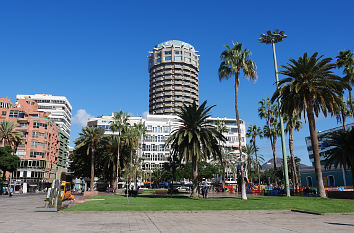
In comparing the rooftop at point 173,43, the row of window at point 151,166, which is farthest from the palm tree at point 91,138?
the rooftop at point 173,43

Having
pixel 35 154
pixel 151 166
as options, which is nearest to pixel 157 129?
pixel 151 166

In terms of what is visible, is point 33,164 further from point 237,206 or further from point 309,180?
point 309,180

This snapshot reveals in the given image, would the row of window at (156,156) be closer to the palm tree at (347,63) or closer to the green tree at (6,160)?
the green tree at (6,160)

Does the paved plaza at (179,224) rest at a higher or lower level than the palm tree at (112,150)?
lower

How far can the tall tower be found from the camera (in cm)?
14562

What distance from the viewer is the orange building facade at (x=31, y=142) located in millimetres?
76625

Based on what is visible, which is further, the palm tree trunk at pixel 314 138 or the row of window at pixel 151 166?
the row of window at pixel 151 166

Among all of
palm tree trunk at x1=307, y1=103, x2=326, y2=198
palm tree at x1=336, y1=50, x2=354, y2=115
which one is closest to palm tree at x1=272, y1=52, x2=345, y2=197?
palm tree trunk at x1=307, y1=103, x2=326, y2=198

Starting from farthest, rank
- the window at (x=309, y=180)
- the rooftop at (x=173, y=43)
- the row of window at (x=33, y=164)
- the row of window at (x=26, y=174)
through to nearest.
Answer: the rooftop at (x=173, y=43)
the window at (x=309, y=180)
the row of window at (x=33, y=164)
the row of window at (x=26, y=174)

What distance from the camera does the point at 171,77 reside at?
14762 cm

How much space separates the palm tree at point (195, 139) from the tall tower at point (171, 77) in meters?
103

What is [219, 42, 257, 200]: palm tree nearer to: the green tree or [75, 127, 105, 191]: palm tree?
[75, 127, 105, 191]: palm tree

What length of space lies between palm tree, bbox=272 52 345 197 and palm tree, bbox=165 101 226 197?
1046 cm

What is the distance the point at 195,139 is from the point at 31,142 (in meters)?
59.7
